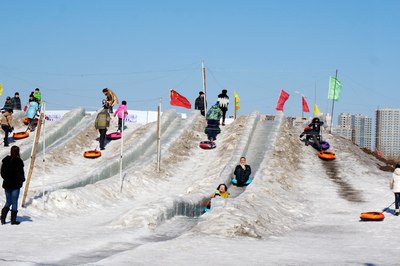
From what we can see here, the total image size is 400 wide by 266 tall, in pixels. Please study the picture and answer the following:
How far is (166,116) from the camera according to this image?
44625 millimetres

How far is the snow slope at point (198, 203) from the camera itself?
15.3 meters

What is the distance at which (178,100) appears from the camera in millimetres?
47375

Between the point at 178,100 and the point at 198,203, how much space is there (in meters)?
22.9

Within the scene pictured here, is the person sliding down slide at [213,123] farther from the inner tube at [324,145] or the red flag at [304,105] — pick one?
the red flag at [304,105]

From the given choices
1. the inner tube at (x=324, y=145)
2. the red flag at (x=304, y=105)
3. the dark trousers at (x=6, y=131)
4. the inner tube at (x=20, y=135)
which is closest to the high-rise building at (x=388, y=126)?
the red flag at (x=304, y=105)

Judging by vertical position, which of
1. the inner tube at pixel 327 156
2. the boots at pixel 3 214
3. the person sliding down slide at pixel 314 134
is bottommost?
the boots at pixel 3 214

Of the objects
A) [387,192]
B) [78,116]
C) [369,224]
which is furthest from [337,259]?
[78,116]

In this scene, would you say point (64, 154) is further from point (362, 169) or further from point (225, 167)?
point (362, 169)

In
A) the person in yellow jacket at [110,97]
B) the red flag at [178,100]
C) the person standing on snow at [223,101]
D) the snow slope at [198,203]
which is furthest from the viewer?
the red flag at [178,100]

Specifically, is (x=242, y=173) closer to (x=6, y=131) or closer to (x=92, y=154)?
(x=92, y=154)

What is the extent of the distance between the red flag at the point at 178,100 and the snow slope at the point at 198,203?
2335 millimetres

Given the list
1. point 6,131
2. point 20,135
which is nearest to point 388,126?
point 20,135

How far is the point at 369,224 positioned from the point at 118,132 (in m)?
21.8

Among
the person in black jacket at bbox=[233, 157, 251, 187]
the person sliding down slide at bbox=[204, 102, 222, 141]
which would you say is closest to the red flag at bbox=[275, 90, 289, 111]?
the person sliding down slide at bbox=[204, 102, 222, 141]
